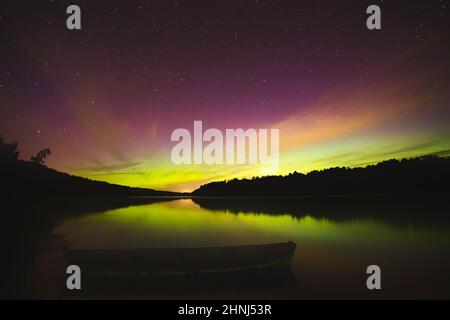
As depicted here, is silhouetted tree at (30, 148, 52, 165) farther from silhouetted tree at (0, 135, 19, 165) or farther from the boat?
the boat

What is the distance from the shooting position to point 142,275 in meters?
12.6

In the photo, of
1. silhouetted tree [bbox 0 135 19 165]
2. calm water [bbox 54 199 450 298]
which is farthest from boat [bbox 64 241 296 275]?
silhouetted tree [bbox 0 135 19 165]

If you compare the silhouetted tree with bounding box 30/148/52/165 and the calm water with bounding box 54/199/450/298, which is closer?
the calm water with bounding box 54/199/450/298

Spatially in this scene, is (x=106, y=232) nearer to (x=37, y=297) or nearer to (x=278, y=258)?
(x=37, y=297)

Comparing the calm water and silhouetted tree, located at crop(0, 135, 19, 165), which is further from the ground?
silhouetted tree, located at crop(0, 135, 19, 165)

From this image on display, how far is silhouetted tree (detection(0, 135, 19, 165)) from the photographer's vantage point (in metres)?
67.6

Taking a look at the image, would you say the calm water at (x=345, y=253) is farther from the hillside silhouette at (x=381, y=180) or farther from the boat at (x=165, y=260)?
the hillside silhouette at (x=381, y=180)

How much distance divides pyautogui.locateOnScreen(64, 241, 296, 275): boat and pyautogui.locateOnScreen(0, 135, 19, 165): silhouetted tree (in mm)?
66899

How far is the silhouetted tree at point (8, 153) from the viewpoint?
6758cm

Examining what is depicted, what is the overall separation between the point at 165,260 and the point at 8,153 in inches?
2810

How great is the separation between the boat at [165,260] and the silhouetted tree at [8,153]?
219ft

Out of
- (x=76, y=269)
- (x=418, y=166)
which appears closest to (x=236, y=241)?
(x=76, y=269)
